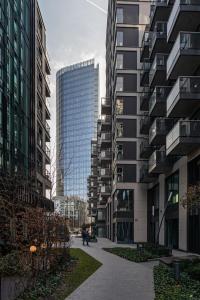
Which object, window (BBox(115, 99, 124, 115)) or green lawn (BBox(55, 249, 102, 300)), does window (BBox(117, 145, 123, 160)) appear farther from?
green lawn (BBox(55, 249, 102, 300))

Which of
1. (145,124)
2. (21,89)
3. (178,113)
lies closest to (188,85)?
(178,113)

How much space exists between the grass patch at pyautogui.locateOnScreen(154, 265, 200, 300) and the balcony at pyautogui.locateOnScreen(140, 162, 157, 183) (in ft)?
97.7

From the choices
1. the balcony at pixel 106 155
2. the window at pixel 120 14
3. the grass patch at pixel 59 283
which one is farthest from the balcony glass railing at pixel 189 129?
the balcony at pixel 106 155

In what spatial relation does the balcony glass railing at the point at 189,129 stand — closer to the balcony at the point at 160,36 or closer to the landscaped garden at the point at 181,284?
the landscaped garden at the point at 181,284

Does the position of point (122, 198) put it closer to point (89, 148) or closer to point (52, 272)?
point (52, 272)

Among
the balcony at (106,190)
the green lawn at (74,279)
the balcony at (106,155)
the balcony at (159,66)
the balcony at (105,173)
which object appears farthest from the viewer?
the balcony at (106,155)

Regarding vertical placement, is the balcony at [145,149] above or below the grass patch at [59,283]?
above

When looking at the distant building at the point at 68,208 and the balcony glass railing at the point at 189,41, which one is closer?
the distant building at the point at 68,208

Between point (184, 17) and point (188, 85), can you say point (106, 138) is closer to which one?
point (184, 17)

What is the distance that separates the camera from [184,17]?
27.5m

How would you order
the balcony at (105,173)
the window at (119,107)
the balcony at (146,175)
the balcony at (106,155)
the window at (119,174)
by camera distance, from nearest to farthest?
the balcony at (146,175) → the window at (119,174) → the window at (119,107) → the balcony at (105,173) → the balcony at (106,155)

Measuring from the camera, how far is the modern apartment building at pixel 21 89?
35.2 metres

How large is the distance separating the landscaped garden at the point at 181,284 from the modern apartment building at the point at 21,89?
1071 centimetres

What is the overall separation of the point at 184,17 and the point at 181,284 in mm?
18030
